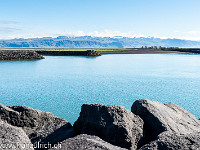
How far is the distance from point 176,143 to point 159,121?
8.68 ft

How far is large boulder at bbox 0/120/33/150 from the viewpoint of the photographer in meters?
5.83

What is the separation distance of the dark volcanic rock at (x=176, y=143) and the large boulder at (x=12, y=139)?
11.3 ft

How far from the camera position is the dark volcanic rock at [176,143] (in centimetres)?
604

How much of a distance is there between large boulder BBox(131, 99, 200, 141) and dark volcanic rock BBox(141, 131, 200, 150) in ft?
6.54

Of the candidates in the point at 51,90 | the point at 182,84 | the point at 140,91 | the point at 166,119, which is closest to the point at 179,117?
the point at 166,119

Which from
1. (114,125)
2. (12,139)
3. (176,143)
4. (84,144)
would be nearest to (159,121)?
(114,125)

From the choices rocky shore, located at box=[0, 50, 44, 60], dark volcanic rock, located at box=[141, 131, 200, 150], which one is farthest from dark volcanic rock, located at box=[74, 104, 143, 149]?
rocky shore, located at box=[0, 50, 44, 60]

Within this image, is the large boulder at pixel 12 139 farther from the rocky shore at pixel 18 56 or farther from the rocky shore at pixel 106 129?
the rocky shore at pixel 18 56

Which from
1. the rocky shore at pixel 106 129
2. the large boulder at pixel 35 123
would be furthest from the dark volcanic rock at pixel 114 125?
the large boulder at pixel 35 123

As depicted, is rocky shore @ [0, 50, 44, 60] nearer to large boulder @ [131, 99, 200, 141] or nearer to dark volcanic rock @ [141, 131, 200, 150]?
large boulder @ [131, 99, 200, 141]

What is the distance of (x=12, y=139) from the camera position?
6113 mm

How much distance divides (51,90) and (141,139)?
66.4 feet

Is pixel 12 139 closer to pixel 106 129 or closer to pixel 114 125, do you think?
pixel 106 129

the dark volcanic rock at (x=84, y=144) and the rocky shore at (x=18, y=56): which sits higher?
the dark volcanic rock at (x=84, y=144)
